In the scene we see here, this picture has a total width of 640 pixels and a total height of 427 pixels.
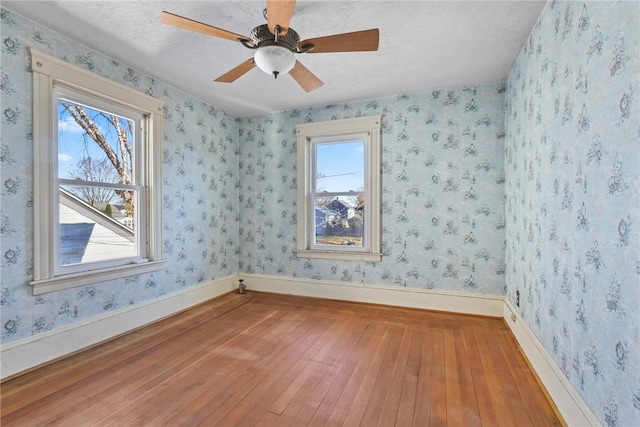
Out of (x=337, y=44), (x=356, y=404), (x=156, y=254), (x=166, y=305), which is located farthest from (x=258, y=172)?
(x=356, y=404)

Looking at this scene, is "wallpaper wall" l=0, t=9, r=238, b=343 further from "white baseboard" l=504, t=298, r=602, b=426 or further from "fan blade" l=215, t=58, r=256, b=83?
"white baseboard" l=504, t=298, r=602, b=426

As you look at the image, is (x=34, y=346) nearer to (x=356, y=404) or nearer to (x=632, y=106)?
(x=356, y=404)

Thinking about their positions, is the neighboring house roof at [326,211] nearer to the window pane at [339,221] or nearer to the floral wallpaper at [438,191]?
the window pane at [339,221]

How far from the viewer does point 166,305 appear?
10.2 feet

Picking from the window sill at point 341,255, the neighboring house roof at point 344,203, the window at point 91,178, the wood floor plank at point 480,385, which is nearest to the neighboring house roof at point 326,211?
the neighboring house roof at point 344,203

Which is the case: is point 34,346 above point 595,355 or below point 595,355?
below

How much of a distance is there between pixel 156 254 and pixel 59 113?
1445 mm

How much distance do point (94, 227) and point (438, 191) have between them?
11.1 ft

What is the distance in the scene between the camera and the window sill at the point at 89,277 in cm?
216

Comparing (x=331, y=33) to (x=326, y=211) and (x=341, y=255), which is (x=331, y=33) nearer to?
(x=326, y=211)

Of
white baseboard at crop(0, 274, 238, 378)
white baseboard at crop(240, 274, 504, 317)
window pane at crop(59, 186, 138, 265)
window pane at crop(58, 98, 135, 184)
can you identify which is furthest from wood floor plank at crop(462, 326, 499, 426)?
window pane at crop(58, 98, 135, 184)

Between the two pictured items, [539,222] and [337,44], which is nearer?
[337,44]

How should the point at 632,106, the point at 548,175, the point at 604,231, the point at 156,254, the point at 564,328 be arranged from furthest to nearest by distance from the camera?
the point at 156,254 → the point at 548,175 → the point at 564,328 → the point at 604,231 → the point at 632,106

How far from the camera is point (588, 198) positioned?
1365 millimetres
